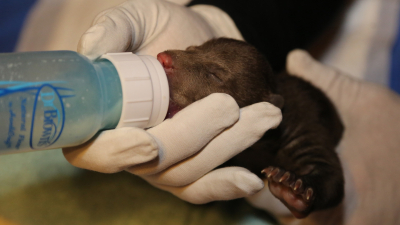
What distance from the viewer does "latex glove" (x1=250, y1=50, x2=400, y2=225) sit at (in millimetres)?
2254

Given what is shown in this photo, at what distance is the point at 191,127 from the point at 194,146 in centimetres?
9

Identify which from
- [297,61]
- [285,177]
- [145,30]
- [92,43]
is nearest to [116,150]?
[92,43]

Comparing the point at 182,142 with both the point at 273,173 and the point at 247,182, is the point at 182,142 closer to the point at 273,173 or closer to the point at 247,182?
the point at 247,182

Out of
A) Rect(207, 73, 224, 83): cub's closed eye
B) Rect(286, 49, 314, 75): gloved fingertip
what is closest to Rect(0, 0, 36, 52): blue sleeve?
Rect(207, 73, 224, 83): cub's closed eye

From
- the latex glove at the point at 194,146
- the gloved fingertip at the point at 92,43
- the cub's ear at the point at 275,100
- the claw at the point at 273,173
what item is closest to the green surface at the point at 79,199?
the latex glove at the point at 194,146

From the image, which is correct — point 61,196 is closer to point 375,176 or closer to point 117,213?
point 117,213

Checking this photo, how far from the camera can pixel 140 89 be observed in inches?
43.5

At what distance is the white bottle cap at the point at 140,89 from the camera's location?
3.60ft

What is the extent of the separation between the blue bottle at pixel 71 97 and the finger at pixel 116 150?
0.05m

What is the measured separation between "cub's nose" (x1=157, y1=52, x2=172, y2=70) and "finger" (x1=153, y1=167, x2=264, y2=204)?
524mm

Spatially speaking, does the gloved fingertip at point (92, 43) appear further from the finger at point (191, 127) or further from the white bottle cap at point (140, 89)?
the finger at point (191, 127)

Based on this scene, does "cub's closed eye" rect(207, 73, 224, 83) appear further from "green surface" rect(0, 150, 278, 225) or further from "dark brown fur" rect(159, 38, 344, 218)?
"green surface" rect(0, 150, 278, 225)

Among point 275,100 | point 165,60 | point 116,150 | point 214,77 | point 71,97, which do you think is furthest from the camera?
point 275,100

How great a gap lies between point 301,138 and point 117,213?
1.23m
